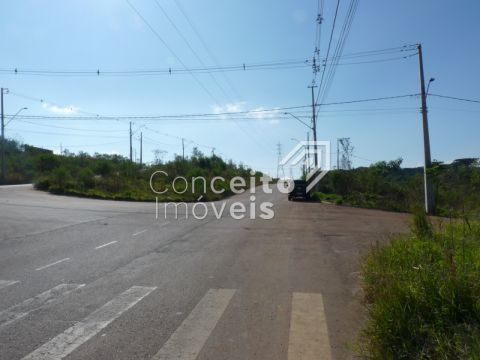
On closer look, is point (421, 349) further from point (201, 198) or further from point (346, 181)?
point (346, 181)

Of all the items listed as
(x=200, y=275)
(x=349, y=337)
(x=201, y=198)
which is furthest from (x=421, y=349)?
(x=201, y=198)

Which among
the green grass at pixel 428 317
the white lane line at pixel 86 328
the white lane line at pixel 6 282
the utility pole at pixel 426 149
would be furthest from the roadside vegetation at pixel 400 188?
the white lane line at pixel 6 282

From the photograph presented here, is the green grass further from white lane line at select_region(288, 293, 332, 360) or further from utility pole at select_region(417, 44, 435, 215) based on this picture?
utility pole at select_region(417, 44, 435, 215)

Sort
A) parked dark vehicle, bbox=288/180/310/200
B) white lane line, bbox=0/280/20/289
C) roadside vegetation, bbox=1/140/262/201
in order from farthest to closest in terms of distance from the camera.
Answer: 1. parked dark vehicle, bbox=288/180/310/200
2. roadside vegetation, bbox=1/140/262/201
3. white lane line, bbox=0/280/20/289

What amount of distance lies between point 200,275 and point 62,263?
3430 mm

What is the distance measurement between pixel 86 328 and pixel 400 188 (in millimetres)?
43060

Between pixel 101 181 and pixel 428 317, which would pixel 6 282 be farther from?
pixel 101 181

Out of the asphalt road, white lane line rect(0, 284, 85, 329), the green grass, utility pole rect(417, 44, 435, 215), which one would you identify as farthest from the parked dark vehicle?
the green grass

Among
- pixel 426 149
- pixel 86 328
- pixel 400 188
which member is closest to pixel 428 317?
pixel 86 328

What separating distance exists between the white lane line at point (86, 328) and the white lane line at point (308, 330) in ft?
7.93

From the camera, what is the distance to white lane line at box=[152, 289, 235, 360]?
4672 mm

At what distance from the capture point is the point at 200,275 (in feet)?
27.8

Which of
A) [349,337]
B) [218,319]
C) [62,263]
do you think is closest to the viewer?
[349,337]

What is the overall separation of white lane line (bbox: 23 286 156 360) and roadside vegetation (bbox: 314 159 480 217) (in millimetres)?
14627
